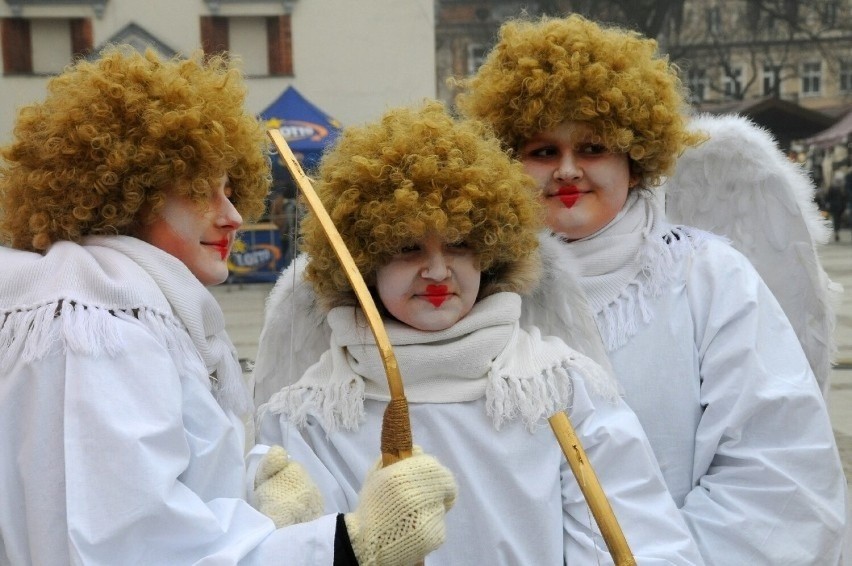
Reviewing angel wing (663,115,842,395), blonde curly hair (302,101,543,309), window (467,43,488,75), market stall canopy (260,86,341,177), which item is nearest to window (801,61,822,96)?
window (467,43,488,75)

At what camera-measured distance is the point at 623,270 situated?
8.93 ft

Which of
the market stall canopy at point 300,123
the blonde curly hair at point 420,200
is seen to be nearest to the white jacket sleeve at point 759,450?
the blonde curly hair at point 420,200

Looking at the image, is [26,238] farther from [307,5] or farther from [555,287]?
[307,5]

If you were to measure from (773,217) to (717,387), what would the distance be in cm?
75

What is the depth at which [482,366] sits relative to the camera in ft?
7.50

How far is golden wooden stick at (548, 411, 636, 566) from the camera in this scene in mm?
1883

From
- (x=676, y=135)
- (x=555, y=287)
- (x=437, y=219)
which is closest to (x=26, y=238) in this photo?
(x=437, y=219)

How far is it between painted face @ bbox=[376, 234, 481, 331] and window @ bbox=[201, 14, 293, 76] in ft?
66.5

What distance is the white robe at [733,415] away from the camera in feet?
8.11

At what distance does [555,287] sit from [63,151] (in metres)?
1.12

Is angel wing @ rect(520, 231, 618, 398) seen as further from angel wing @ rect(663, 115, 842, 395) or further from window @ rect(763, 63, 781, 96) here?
window @ rect(763, 63, 781, 96)

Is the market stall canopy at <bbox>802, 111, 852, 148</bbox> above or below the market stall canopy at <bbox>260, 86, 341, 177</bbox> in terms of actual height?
below

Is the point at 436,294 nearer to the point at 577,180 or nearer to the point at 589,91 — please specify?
the point at 577,180

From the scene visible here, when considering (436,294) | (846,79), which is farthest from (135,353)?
(846,79)
